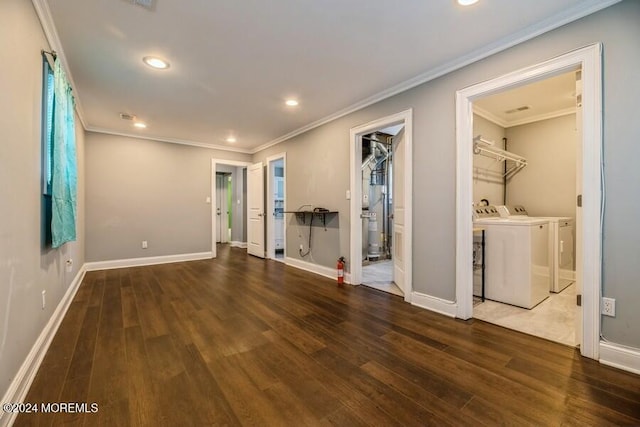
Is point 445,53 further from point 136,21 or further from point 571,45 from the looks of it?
point 136,21

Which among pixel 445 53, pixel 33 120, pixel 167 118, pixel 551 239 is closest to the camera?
pixel 33 120

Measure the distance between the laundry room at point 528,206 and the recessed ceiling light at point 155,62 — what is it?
3099 millimetres

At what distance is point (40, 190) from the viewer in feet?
6.31

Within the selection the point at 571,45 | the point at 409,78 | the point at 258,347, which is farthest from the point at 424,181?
the point at 258,347

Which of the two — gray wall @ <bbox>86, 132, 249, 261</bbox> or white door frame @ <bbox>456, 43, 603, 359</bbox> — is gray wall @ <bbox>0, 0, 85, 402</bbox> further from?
white door frame @ <bbox>456, 43, 603, 359</bbox>

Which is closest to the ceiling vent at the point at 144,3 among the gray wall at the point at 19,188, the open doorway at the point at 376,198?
the gray wall at the point at 19,188

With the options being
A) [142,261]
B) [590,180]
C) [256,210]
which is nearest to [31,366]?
[142,261]

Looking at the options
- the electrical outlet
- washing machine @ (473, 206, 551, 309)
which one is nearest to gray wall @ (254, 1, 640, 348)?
the electrical outlet

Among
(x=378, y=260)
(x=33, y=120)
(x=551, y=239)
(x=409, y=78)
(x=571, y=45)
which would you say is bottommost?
(x=378, y=260)

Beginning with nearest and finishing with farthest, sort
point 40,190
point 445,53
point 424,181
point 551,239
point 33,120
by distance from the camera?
point 33,120 → point 40,190 → point 445,53 → point 424,181 → point 551,239

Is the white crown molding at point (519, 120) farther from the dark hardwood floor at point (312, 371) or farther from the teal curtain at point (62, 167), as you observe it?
the teal curtain at point (62, 167)

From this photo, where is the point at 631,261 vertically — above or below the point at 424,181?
below

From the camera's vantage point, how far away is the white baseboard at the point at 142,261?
14.7 feet

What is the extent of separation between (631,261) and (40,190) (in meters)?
4.02
